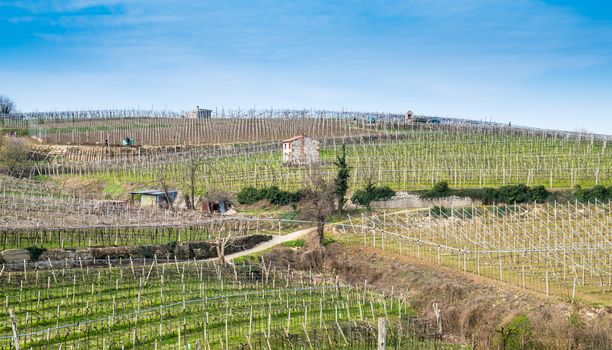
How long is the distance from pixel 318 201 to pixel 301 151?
61.6 feet

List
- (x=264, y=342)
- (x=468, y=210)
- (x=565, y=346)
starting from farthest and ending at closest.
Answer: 1. (x=468, y=210)
2. (x=565, y=346)
3. (x=264, y=342)

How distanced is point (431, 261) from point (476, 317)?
7.92m

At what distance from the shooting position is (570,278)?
33281 millimetres

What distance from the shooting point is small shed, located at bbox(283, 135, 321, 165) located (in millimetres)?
65912

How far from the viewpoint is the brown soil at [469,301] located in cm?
2683

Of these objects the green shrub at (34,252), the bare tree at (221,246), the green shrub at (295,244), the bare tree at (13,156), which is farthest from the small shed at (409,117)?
the green shrub at (34,252)

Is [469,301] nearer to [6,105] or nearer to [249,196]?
[249,196]

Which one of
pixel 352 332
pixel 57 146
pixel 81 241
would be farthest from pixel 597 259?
pixel 57 146

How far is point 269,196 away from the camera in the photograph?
54.0 metres

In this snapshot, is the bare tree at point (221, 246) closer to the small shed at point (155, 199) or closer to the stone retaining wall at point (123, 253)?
the stone retaining wall at point (123, 253)

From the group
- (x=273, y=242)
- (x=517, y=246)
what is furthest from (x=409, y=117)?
(x=517, y=246)

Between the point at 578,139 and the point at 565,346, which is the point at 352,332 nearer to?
the point at 565,346

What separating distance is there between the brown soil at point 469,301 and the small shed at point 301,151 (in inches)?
952

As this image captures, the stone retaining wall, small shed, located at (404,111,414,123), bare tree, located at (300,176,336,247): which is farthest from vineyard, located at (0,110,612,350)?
small shed, located at (404,111,414,123)
